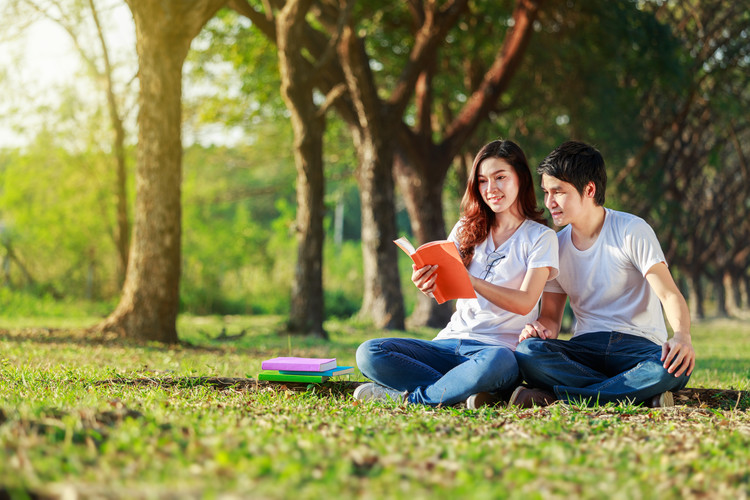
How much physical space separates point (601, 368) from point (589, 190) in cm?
107

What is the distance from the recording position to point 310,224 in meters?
10.2

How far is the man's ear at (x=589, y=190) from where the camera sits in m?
4.32

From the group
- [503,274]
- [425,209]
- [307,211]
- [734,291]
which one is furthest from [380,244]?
[734,291]

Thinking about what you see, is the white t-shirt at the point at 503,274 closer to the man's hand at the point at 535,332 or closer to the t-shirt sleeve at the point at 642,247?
the man's hand at the point at 535,332

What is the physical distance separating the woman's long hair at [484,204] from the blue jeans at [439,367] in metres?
0.58

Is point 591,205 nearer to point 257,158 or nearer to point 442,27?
point 442,27

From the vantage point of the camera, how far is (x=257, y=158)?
24.3m

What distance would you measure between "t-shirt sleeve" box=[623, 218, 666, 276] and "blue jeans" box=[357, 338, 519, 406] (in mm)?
902

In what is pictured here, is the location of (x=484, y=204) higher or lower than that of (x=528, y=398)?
higher

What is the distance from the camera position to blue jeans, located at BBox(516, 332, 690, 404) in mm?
4055

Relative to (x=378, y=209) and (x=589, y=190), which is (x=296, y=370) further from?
(x=378, y=209)

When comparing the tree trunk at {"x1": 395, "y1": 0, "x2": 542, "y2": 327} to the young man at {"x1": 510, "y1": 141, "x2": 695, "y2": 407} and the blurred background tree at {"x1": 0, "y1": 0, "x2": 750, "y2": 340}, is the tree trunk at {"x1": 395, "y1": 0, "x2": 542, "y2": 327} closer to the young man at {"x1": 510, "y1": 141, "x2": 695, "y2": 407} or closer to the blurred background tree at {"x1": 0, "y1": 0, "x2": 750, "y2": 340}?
the blurred background tree at {"x1": 0, "y1": 0, "x2": 750, "y2": 340}

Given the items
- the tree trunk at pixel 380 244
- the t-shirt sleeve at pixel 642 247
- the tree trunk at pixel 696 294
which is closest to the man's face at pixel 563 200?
the t-shirt sleeve at pixel 642 247

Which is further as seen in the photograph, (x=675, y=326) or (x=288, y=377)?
(x=288, y=377)
